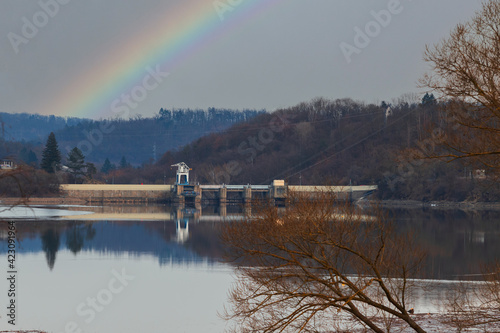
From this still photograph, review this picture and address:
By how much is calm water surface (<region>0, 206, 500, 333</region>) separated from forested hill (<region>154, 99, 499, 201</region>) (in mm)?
53348

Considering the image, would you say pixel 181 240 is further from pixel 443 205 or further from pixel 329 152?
pixel 329 152

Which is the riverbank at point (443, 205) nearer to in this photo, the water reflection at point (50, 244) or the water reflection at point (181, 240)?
the water reflection at point (181, 240)

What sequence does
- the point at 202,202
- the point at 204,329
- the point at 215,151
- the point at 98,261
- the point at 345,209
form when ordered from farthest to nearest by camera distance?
the point at 215,151 < the point at 202,202 < the point at 98,261 < the point at 204,329 < the point at 345,209

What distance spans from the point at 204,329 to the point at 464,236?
106ft

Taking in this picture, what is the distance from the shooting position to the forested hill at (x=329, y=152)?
105750 mm

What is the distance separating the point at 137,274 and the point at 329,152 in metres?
110

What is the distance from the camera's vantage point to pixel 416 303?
21328 mm

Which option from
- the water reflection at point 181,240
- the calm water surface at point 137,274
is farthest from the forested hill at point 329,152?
the calm water surface at point 137,274

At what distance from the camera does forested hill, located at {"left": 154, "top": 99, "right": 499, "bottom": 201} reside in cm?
10575

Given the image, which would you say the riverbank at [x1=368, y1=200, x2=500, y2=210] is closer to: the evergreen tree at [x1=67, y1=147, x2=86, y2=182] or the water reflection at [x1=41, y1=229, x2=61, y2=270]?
the water reflection at [x1=41, y1=229, x2=61, y2=270]

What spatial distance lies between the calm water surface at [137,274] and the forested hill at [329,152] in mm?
53348

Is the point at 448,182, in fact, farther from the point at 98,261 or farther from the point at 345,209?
the point at 345,209

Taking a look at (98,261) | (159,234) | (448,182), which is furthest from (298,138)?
(98,261)

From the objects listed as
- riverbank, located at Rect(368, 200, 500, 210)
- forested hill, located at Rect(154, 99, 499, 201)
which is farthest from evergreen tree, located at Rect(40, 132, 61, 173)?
riverbank, located at Rect(368, 200, 500, 210)
